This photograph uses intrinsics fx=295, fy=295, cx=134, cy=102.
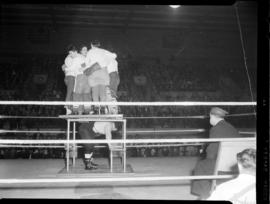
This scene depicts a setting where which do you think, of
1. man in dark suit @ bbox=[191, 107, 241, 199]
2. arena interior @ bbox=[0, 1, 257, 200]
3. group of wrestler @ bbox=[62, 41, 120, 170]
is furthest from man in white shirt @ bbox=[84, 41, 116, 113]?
arena interior @ bbox=[0, 1, 257, 200]

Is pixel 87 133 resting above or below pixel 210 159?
above

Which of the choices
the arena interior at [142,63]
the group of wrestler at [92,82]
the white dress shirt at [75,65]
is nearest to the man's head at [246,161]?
the group of wrestler at [92,82]

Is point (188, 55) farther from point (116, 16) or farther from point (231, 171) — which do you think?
point (231, 171)

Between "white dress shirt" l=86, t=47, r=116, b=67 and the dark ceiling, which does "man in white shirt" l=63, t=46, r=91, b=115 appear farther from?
the dark ceiling

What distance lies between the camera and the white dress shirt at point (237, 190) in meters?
1.84

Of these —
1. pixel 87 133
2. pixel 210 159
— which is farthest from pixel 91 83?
pixel 210 159

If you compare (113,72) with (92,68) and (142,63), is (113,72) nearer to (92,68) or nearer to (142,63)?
(92,68)

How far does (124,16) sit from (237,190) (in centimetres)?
505

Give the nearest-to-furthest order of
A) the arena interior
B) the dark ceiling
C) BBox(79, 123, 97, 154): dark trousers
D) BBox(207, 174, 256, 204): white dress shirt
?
BBox(207, 174, 256, 204): white dress shirt, BBox(79, 123, 97, 154): dark trousers, the arena interior, the dark ceiling

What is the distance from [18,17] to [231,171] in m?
5.73

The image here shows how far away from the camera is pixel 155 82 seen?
6.95 metres

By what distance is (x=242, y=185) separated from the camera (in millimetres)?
1859

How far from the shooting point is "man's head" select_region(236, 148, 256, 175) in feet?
6.05

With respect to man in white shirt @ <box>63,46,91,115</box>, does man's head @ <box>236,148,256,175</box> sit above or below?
below
